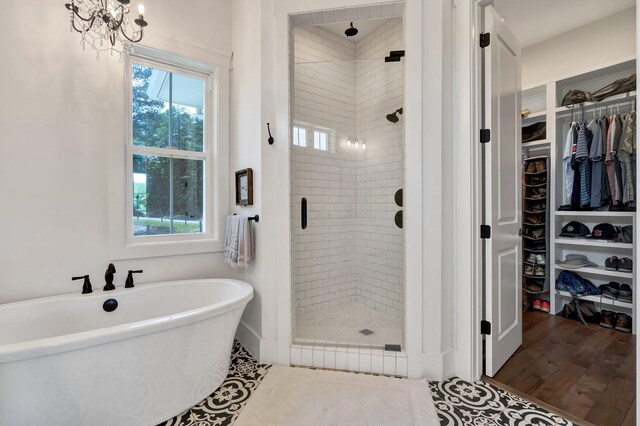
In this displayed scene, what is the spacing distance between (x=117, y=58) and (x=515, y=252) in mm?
3303

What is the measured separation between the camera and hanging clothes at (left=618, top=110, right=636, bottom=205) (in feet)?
8.29

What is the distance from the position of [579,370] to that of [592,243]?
4.53 ft

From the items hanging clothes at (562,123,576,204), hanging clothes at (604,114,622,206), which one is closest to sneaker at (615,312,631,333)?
hanging clothes at (604,114,622,206)

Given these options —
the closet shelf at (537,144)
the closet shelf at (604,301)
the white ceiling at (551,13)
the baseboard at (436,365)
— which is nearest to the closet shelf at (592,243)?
the closet shelf at (604,301)

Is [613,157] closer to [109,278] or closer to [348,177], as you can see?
[348,177]

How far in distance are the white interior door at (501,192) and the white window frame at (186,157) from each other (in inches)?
81.9

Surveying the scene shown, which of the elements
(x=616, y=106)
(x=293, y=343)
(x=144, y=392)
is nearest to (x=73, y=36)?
(x=144, y=392)

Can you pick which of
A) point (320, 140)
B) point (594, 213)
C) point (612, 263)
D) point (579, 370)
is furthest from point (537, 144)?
point (320, 140)

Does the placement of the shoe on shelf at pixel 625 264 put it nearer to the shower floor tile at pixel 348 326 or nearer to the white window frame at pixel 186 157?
the shower floor tile at pixel 348 326

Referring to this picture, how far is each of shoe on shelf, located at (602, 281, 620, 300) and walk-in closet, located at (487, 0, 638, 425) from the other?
0.01 metres

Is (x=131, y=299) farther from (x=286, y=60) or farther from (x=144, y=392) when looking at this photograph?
(x=286, y=60)

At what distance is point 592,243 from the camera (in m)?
2.84

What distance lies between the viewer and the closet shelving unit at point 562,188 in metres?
2.81

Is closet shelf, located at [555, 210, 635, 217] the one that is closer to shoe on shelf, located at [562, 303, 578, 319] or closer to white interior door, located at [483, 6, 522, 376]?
shoe on shelf, located at [562, 303, 578, 319]
